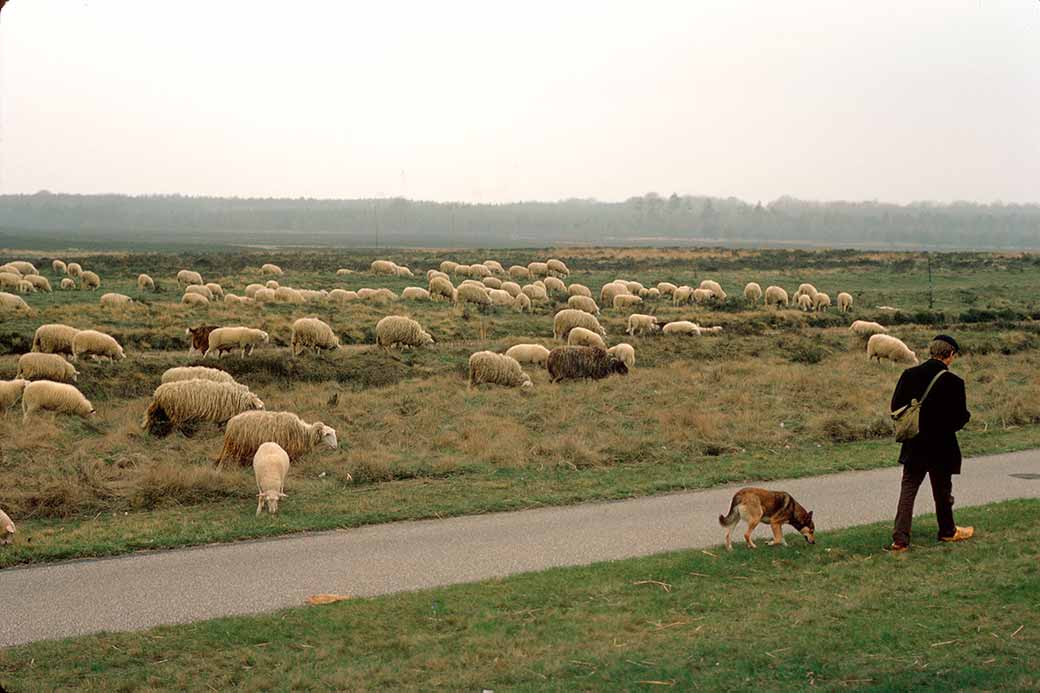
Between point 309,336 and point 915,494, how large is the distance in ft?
68.9

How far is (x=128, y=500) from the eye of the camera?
1377 cm

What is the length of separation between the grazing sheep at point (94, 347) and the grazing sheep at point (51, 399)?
5.38 metres

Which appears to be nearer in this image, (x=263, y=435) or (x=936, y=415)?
(x=936, y=415)

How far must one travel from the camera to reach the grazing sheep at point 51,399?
19266mm

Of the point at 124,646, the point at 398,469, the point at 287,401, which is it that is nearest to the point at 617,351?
the point at 287,401


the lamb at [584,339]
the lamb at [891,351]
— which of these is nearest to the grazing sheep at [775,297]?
the lamb at [891,351]

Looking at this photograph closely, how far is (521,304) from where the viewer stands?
4353 cm

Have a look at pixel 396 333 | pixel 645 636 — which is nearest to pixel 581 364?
Result: pixel 396 333

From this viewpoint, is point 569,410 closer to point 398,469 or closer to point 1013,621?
point 398,469

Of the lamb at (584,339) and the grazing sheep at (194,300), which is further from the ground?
the grazing sheep at (194,300)

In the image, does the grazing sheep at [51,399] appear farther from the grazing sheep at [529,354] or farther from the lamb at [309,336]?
the grazing sheep at [529,354]

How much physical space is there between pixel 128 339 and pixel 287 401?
34.8ft

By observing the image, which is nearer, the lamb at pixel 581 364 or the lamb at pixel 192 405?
the lamb at pixel 192 405

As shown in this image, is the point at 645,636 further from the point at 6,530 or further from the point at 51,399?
the point at 51,399
